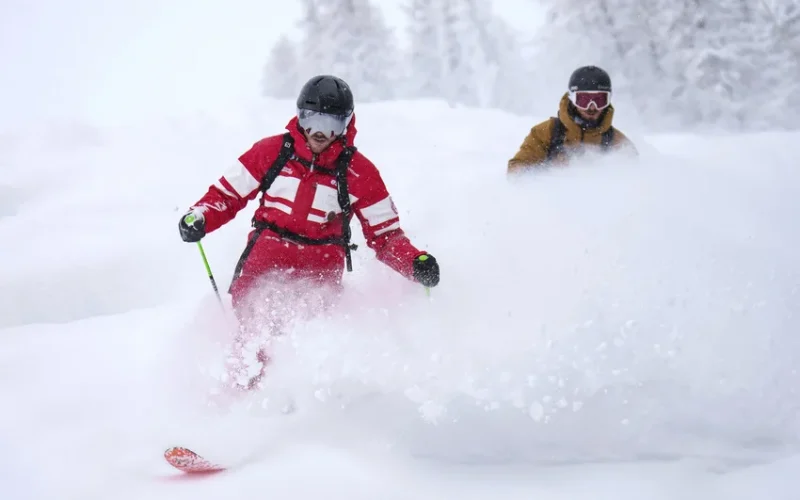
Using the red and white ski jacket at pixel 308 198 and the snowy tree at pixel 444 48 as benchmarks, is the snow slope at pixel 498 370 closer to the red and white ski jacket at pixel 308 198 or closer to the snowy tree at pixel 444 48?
the red and white ski jacket at pixel 308 198

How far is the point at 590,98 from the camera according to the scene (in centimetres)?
A: 552

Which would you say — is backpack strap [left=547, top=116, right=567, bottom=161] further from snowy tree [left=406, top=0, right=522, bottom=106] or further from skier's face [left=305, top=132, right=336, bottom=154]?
snowy tree [left=406, top=0, right=522, bottom=106]

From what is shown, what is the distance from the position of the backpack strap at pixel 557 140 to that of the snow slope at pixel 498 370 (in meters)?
0.23

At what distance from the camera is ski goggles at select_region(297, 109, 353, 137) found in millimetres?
3770

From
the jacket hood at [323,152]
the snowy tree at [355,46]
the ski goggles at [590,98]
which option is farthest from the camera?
the snowy tree at [355,46]

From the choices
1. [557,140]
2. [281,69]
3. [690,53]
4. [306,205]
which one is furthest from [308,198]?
[281,69]

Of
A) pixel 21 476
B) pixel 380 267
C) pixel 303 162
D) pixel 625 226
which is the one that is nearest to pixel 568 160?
pixel 625 226

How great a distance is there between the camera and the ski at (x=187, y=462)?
2.78 metres

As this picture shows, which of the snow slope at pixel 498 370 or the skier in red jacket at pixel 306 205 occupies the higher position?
the skier in red jacket at pixel 306 205

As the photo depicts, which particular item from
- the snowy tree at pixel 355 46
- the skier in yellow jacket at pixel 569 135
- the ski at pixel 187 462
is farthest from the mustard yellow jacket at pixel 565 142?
the snowy tree at pixel 355 46

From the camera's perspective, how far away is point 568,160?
5.69 m

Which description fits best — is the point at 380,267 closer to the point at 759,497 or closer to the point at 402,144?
the point at 759,497

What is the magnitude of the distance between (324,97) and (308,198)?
664 millimetres

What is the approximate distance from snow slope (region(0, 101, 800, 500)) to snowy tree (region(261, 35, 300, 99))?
22306mm
